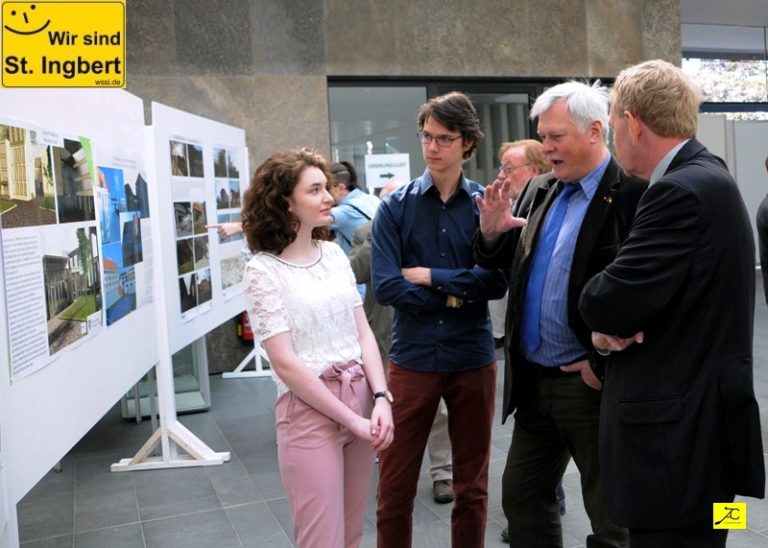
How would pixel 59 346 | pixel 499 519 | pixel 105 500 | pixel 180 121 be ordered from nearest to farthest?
1. pixel 59 346
2. pixel 499 519
3. pixel 105 500
4. pixel 180 121

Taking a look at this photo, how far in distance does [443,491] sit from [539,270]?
1926mm

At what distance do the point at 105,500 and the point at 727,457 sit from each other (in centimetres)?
351

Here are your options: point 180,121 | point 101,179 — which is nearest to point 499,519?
point 101,179

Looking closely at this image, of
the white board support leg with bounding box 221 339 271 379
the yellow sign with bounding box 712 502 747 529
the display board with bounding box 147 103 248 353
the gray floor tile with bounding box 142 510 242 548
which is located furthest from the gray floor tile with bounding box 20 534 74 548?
the white board support leg with bounding box 221 339 271 379

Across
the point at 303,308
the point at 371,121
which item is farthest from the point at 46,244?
the point at 371,121

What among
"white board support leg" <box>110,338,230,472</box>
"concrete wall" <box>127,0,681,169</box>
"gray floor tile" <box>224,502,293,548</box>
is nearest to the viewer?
"gray floor tile" <box>224,502,293,548</box>

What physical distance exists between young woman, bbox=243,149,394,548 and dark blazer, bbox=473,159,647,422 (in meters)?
0.42

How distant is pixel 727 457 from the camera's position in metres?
1.87

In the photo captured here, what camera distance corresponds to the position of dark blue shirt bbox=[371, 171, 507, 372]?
2.87m

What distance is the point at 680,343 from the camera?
187 centimetres

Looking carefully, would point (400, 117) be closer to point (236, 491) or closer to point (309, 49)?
point (309, 49)

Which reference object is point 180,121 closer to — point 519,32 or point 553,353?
point 553,353

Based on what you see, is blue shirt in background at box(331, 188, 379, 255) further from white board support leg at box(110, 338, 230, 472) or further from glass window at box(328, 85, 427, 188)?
glass window at box(328, 85, 427, 188)

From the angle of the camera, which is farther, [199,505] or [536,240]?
[199,505]
